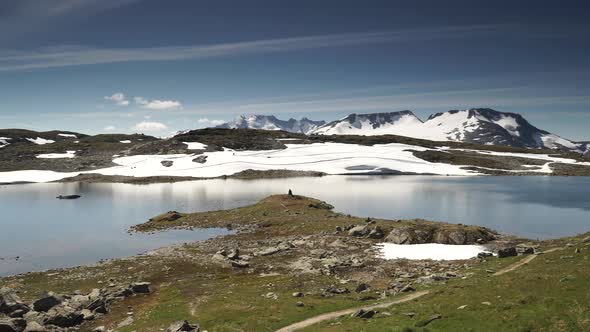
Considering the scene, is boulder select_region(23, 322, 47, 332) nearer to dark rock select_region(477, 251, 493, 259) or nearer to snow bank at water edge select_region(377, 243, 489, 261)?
snow bank at water edge select_region(377, 243, 489, 261)

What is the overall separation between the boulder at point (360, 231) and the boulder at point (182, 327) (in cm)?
3963

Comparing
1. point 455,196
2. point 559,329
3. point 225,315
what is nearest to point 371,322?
point 559,329

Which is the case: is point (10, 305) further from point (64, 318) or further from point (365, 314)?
point (365, 314)

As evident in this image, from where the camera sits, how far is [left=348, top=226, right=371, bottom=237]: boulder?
67500 millimetres

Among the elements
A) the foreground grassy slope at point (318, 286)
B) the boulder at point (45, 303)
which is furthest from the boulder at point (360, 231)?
the boulder at point (45, 303)

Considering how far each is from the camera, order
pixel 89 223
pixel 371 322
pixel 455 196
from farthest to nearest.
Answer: pixel 455 196
pixel 89 223
pixel 371 322

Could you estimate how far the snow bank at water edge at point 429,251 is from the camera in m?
54.7

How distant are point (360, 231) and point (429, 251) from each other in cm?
1310

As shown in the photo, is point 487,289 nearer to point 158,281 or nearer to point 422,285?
point 422,285

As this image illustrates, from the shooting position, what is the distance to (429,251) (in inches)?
2258

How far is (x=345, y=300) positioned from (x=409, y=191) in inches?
4478

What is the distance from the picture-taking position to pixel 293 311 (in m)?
34.2

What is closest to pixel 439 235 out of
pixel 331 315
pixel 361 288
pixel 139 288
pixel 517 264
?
pixel 517 264

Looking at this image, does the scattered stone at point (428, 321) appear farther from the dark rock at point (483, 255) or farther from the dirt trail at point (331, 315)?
the dark rock at point (483, 255)
